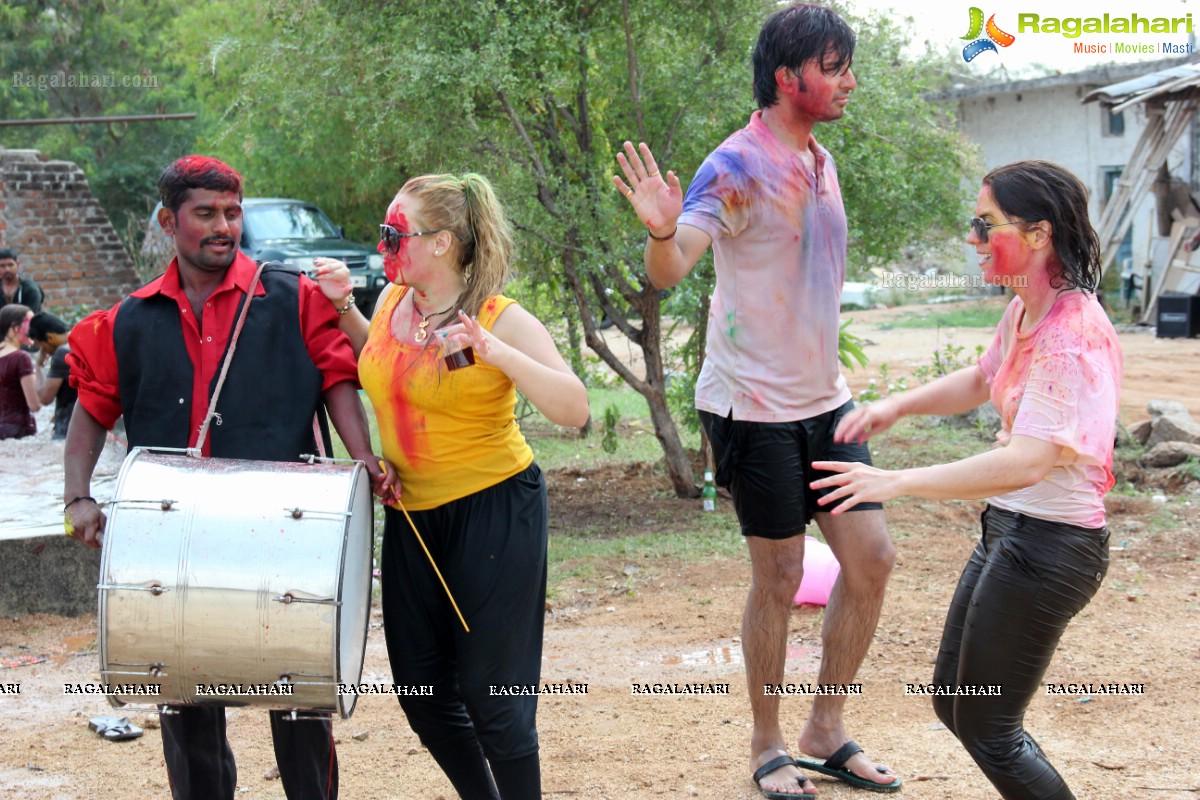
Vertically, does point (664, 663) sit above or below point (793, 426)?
below

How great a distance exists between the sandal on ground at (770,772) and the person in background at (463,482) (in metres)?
0.88

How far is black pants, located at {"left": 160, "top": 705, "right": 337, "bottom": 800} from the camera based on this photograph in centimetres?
314

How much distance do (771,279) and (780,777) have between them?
148cm

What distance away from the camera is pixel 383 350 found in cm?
316

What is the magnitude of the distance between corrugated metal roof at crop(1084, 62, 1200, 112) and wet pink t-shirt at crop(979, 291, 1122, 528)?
14964 mm

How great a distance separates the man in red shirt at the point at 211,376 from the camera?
3.12m

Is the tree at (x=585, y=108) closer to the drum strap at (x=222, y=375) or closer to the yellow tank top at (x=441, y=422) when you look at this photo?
the drum strap at (x=222, y=375)

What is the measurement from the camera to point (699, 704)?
447cm

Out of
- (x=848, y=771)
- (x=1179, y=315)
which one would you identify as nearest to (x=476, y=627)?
(x=848, y=771)

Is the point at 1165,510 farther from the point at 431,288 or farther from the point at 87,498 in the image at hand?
the point at 87,498

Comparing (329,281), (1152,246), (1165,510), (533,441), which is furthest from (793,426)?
(1152,246)

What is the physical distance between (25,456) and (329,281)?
19.3 feet

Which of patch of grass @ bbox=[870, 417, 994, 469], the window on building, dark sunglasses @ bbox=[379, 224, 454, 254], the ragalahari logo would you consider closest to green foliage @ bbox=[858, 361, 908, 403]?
patch of grass @ bbox=[870, 417, 994, 469]

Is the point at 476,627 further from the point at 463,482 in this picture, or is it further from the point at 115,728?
the point at 115,728
